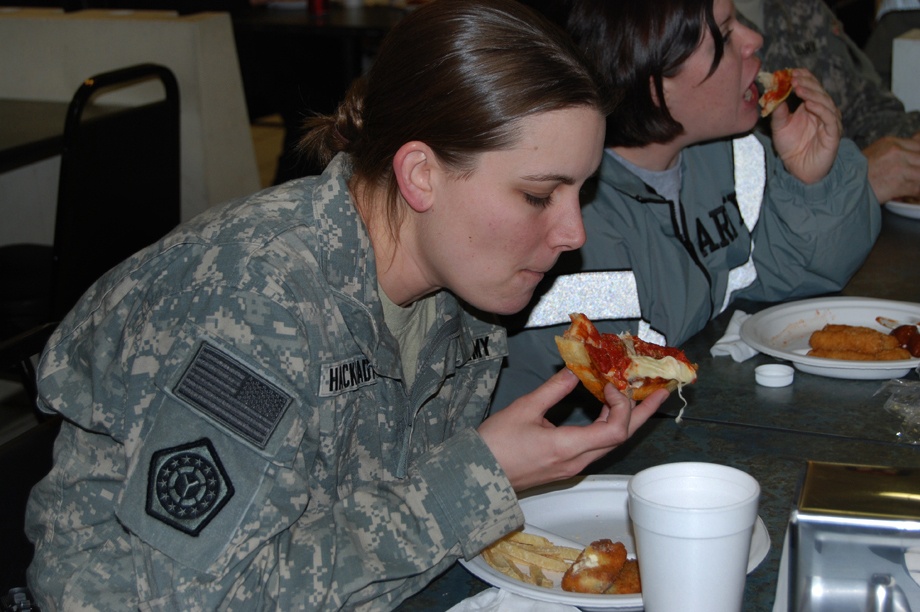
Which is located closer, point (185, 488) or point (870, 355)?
point (185, 488)

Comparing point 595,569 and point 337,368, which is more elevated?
point 337,368

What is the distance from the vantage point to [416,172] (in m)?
1.50

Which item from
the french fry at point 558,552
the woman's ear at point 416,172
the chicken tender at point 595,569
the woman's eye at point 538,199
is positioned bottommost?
the french fry at point 558,552

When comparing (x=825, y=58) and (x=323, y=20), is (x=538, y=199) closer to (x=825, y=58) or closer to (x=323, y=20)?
(x=825, y=58)

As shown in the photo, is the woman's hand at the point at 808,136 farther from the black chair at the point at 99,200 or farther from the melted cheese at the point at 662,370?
the black chair at the point at 99,200

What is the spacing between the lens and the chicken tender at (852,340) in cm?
200

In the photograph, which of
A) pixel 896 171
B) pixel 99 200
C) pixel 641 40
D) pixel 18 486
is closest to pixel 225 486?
pixel 18 486

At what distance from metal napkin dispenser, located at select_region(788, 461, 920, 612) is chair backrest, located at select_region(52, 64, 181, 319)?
2.51 meters

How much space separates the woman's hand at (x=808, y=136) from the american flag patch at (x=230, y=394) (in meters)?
1.77

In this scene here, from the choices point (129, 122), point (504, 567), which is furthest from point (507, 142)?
point (129, 122)

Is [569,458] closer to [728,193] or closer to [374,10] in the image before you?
[728,193]

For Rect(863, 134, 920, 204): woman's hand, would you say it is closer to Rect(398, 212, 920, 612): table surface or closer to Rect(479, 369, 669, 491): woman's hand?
Rect(398, 212, 920, 612): table surface

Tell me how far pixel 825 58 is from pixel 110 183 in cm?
269

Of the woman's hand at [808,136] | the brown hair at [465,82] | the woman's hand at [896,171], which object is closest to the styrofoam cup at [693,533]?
the brown hair at [465,82]
